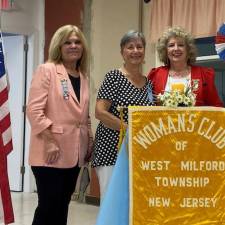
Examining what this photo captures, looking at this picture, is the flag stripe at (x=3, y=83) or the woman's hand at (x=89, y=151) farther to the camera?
the woman's hand at (x=89, y=151)

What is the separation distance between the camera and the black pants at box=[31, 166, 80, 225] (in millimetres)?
2861

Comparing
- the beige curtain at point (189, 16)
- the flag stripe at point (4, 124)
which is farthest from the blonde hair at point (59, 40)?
the beige curtain at point (189, 16)

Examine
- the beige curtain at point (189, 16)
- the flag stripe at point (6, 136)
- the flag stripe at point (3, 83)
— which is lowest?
the flag stripe at point (6, 136)

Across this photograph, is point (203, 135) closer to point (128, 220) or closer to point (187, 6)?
point (128, 220)

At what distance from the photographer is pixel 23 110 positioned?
6.30 m

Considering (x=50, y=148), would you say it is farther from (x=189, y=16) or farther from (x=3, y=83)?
(x=189, y=16)

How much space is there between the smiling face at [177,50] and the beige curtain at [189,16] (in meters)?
1.59

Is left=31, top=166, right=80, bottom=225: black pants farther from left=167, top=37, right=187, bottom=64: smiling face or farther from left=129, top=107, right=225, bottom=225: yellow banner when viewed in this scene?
left=167, top=37, right=187, bottom=64: smiling face

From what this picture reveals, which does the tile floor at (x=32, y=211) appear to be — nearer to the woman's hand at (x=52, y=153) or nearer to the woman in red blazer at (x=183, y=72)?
the woman's hand at (x=52, y=153)

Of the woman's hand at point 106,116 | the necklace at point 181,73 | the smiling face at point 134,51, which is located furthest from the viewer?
the necklace at point 181,73

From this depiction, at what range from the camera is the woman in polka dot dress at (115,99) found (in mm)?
2842

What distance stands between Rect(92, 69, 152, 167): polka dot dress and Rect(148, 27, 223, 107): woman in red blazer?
0.17 metres

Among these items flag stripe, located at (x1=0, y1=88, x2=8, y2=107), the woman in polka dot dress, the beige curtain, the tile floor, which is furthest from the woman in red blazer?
the tile floor

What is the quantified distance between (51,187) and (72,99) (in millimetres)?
531
